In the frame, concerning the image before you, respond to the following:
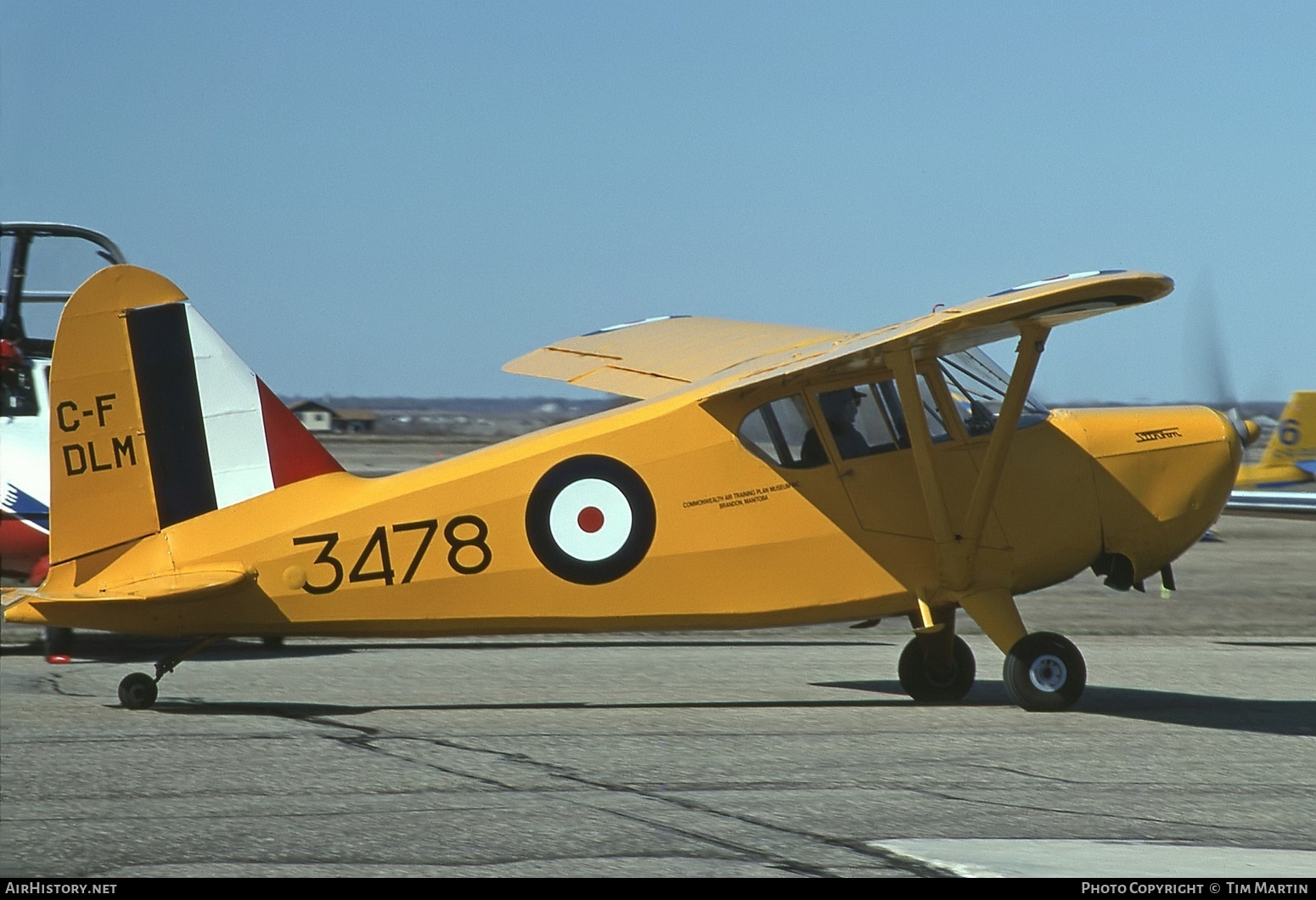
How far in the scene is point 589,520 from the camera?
29.3 ft

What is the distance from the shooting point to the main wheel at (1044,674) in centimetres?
903

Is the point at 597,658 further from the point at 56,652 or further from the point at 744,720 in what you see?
the point at 56,652

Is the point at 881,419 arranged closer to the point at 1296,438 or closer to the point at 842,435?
the point at 842,435

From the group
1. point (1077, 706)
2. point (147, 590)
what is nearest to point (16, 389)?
point (147, 590)

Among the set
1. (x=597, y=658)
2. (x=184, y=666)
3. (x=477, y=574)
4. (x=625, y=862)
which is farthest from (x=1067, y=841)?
(x=184, y=666)

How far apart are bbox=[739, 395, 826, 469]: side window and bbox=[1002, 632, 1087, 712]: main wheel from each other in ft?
5.95

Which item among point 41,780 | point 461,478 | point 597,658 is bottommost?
point 597,658

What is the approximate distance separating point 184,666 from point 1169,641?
9449mm

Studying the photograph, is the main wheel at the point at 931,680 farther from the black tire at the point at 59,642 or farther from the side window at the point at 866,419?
the black tire at the point at 59,642

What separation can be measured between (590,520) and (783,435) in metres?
1.41

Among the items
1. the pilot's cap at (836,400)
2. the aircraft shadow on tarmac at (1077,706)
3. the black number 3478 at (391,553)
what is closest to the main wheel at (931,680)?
the aircraft shadow on tarmac at (1077,706)

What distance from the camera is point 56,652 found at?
1212cm

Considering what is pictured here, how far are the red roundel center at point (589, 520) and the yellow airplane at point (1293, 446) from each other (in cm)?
2775

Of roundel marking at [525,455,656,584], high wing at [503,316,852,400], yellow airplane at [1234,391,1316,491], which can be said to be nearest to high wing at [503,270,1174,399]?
high wing at [503,316,852,400]
